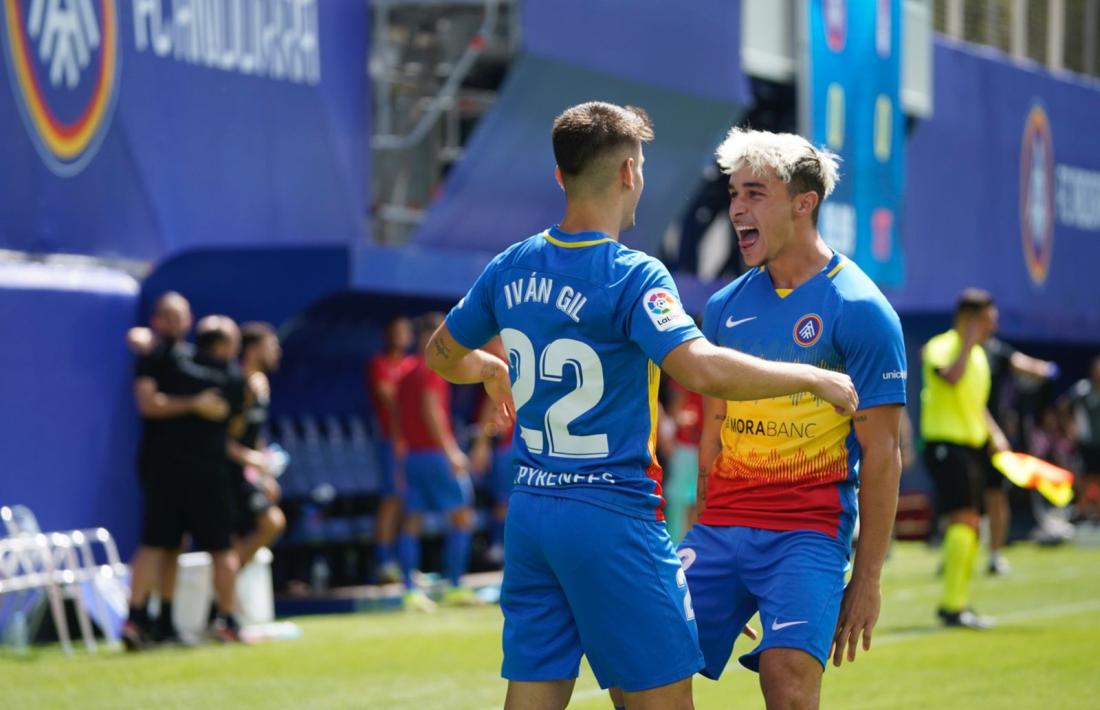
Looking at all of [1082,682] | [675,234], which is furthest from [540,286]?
[675,234]

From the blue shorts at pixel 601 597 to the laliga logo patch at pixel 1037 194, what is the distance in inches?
942

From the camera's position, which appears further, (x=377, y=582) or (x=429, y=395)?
(x=377, y=582)

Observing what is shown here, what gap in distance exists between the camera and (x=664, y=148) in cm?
1947

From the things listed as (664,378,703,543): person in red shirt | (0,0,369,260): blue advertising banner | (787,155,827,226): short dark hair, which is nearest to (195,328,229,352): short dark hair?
(0,0,369,260): blue advertising banner

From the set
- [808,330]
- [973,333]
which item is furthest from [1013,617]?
[808,330]

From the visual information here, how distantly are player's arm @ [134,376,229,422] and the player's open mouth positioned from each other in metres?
6.72

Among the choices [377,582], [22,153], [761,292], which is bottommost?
[377,582]

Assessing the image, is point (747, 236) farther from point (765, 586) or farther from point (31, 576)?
point (31, 576)

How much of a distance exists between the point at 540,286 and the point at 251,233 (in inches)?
409

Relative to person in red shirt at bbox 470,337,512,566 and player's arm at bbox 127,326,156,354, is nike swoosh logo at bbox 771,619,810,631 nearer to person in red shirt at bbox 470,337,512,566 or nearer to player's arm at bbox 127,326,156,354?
player's arm at bbox 127,326,156,354

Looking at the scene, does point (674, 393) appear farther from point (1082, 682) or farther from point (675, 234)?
point (1082, 682)

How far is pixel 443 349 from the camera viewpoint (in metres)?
5.55

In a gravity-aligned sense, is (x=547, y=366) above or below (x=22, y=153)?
below

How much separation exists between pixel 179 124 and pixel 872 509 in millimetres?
9766
